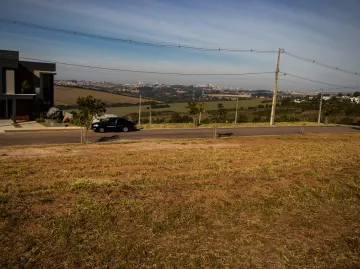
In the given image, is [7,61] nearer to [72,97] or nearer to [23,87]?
[23,87]

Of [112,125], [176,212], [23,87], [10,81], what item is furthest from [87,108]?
[23,87]

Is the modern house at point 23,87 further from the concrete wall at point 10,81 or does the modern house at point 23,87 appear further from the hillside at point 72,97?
the hillside at point 72,97

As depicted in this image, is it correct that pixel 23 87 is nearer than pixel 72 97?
Yes

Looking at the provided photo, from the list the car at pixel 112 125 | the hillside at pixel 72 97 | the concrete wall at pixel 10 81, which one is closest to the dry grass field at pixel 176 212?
the car at pixel 112 125

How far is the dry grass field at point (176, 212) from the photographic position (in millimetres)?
6699

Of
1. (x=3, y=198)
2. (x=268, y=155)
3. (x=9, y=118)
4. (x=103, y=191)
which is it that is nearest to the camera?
(x=3, y=198)

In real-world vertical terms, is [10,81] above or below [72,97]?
above

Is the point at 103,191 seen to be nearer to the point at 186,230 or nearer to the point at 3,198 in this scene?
the point at 3,198

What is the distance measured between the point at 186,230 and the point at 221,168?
688 cm

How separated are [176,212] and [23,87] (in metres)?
33.3

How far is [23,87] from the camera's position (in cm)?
3606

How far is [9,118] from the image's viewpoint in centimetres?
3472

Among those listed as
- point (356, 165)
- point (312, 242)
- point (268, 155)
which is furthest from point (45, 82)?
point (312, 242)

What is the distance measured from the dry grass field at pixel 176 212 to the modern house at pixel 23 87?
19893 millimetres
